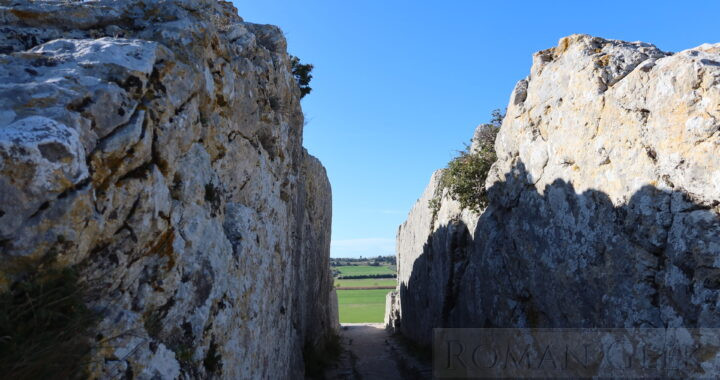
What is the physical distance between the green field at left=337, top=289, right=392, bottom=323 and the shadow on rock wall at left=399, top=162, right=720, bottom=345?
28.6m

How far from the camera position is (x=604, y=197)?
714 cm

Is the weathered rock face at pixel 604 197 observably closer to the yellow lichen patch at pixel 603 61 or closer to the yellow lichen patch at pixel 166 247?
the yellow lichen patch at pixel 603 61

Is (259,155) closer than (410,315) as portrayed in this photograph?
Yes

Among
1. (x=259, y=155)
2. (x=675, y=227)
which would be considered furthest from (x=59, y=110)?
(x=675, y=227)

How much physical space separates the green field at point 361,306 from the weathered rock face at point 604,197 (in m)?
29.5

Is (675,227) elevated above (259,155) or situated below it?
below

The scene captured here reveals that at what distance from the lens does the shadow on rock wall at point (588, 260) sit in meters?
5.41

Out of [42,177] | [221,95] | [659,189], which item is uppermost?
[221,95]

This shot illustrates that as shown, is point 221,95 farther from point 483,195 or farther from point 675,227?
point 483,195

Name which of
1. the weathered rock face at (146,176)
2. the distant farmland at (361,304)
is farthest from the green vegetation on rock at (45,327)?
the distant farmland at (361,304)

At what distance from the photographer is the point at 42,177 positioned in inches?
130

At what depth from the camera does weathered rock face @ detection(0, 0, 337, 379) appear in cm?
341

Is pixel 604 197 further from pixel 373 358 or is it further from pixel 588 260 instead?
pixel 373 358

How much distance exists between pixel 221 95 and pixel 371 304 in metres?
49.4
